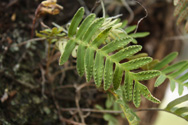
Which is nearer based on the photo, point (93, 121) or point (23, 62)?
point (23, 62)

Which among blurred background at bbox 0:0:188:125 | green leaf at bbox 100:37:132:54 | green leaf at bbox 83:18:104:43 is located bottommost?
blurred background at bbox 0:0:188:125

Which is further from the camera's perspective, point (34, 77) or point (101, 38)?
point (34, 77)

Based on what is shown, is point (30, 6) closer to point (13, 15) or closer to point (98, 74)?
point (13, 15)

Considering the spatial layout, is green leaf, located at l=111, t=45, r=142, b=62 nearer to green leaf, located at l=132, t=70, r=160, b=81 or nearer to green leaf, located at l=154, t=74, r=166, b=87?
green leaf, located at l=132, t=70, r=160, b=81

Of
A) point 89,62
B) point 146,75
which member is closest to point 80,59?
point 89,62

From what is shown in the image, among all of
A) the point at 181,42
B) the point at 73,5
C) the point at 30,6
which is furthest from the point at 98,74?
the point at 181,42

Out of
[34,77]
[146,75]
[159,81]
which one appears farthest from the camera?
[34,77]

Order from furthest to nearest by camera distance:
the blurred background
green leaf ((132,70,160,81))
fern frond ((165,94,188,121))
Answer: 1. the blurred background
2. fern frond ((165,94,188,121))
3. green leaf ((132,70,160,81))

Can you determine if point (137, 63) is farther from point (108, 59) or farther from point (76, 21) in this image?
point (76, 21)

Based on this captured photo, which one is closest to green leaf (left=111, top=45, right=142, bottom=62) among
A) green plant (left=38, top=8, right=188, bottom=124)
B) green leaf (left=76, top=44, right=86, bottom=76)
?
green plant (left=38, top=8, right=188, bottom=124)
